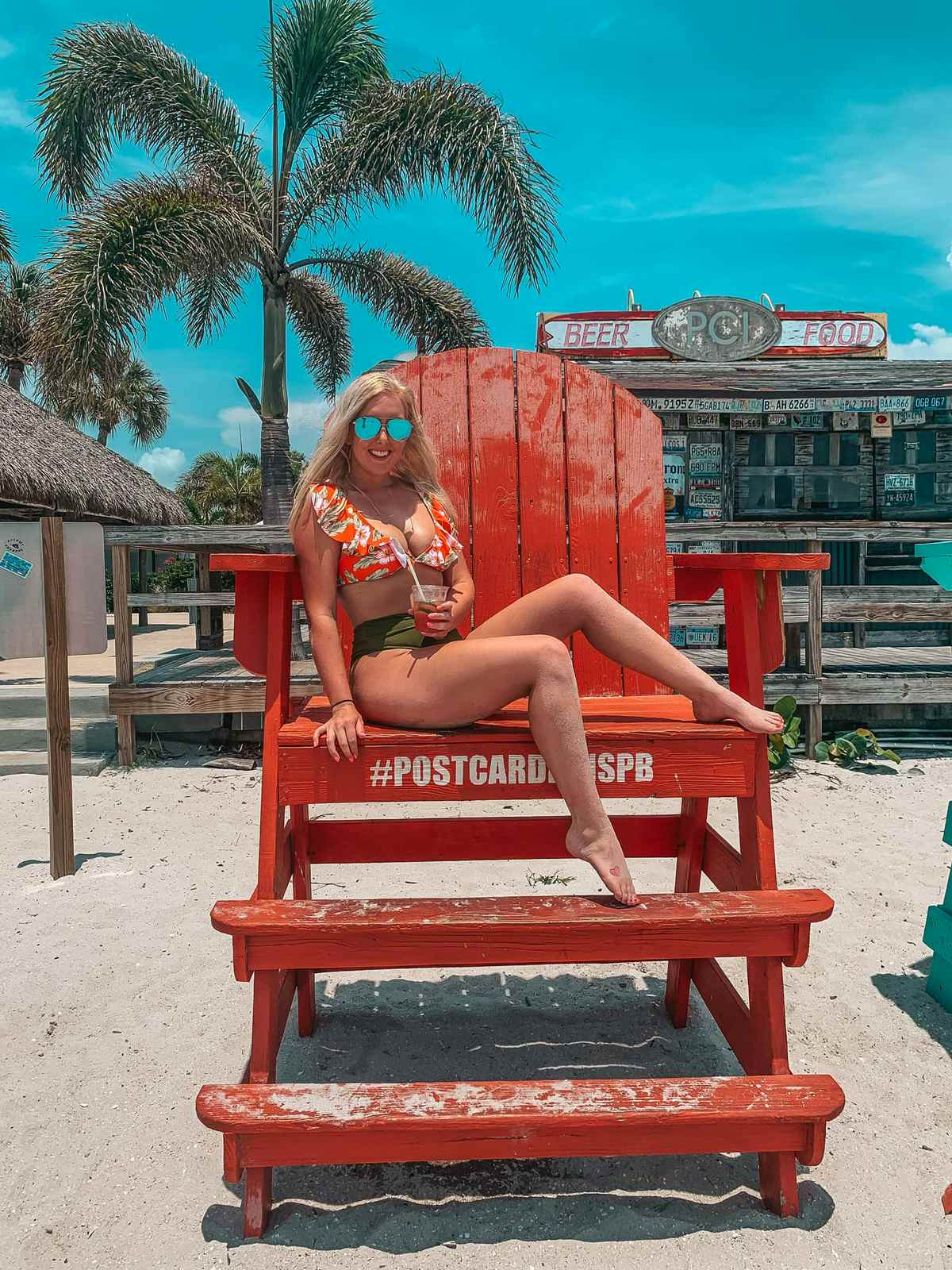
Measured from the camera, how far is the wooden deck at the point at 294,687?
18.7 feet

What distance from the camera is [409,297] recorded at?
9945 millimetres

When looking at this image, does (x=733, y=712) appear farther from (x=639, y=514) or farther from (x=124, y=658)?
(x=124, y=658)

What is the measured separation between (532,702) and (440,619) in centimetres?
31

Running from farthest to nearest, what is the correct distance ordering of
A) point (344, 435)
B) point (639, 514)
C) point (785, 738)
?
1. point (785, 738)
2. point (639, 514)
3. point (344, 435)

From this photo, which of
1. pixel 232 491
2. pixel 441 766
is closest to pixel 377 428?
pixel 441 766

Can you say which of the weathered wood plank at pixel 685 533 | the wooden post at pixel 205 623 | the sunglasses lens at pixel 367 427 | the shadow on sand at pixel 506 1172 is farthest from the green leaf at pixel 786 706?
the wooden post at pixel 205 623

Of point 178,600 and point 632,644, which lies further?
point 178,600

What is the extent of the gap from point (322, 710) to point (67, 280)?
6.90 metres

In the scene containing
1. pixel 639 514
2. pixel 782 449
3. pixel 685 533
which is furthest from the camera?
pixel 782 449

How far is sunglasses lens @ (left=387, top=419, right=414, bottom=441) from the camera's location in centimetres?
213

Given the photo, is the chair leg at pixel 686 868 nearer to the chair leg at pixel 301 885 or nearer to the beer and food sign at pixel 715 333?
the chair leg at pixel 301 885

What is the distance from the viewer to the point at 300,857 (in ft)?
7.69

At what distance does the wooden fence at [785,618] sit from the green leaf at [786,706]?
0.10 metres

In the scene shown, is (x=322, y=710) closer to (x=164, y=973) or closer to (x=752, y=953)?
(x=752, y=953)
